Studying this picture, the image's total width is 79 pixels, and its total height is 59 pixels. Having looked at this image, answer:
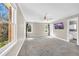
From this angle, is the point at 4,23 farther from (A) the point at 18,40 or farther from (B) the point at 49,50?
(B) the point at 49,50

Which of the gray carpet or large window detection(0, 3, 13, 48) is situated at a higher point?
large window detection(0, 3, 13, 48)

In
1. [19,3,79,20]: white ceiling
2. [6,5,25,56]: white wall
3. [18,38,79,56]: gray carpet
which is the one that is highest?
[19,3,79,20]: white ceiling

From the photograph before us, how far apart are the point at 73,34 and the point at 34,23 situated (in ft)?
23.5

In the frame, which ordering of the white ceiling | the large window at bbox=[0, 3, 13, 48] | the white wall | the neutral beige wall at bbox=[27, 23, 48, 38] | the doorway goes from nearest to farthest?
the large window at bbox=[0, 3, 13, 48] → the white wall → the white ceiling → the doorway → the neutral beige wall at bbox=[27, 23, 48, 38]

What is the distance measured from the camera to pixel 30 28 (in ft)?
55.7

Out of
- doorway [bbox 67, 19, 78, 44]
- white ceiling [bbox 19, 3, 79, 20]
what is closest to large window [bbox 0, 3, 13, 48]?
white ceiling [bbox 19, 3, 79, 20]

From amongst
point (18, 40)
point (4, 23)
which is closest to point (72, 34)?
point (18, 40)

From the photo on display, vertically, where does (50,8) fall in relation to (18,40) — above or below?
above

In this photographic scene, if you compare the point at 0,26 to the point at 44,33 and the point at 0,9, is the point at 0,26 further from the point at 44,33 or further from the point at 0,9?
the point at 44,33

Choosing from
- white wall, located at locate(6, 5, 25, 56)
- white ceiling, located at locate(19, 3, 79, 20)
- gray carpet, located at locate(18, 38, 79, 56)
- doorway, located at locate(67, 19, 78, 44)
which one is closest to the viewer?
white wall, located at locate(6, 5, 25, 56)

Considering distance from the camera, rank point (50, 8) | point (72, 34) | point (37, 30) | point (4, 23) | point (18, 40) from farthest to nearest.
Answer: point (37, 30) < point (72, 34) < point (50, 8) < point (18, 40) < point (4, 23)

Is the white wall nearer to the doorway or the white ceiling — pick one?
the white ceiling

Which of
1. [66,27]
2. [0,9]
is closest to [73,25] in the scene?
[66,27]

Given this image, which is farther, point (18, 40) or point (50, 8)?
point (50, 8)
